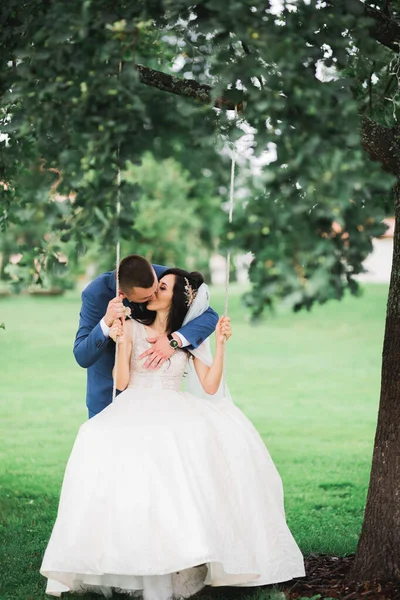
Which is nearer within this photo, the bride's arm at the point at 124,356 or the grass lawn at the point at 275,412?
the bride's arm at the point at 124,356

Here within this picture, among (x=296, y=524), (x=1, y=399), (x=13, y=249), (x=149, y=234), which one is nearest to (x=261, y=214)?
(x=13, y=249)

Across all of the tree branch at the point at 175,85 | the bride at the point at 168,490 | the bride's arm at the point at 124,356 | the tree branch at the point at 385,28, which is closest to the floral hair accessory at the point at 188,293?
the bride at the point at 168,490

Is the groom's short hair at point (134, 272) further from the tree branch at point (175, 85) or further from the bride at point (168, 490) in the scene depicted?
the tree branch at point (175, 85)

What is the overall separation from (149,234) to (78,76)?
28486 mm

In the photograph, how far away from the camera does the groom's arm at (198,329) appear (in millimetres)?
4939

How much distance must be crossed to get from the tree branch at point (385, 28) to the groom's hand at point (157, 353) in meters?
2.00

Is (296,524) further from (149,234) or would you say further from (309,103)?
(149,234)

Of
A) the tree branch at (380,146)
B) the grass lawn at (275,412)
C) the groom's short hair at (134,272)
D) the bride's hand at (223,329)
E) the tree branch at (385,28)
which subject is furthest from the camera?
the grass lawn at (275,412)

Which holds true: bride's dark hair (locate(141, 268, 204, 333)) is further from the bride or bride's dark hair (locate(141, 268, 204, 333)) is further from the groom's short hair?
the groom's short hair

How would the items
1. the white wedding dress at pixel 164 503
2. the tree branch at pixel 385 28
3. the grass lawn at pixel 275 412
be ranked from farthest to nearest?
the grass lawn at pixel 275 412 < the tree branch at pixel 385 28 < the white wedding dress at pixel 164 503

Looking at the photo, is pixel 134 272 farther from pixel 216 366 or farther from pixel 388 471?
pixel 388 471

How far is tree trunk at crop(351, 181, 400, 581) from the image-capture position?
5.00 meters

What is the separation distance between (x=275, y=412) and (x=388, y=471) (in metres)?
9.27

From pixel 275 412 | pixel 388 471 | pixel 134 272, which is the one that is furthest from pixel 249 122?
pixel 275 412
